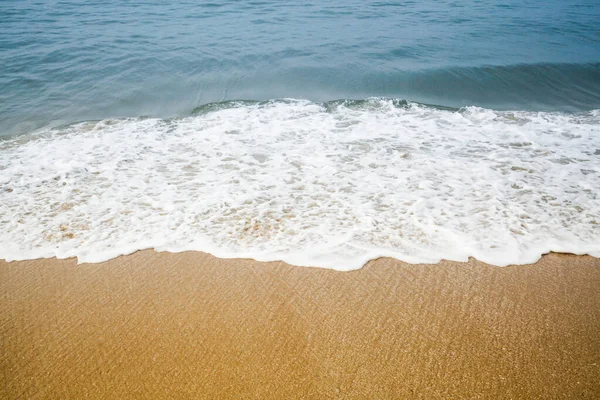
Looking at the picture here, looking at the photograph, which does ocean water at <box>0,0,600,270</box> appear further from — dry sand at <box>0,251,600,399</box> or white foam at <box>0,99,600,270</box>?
dry sand at <box>0,251,600,399</box>

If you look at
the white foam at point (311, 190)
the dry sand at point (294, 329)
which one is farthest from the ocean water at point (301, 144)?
the dry sand at point (294, 329)

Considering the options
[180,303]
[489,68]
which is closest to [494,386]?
[180,303]

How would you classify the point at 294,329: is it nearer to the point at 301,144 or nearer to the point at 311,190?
the point at 311,190

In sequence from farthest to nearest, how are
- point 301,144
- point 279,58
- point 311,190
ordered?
point 279,58 → point 301,144 → point 311,190

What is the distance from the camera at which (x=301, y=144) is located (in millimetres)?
5531

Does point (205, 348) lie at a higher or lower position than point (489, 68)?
lower

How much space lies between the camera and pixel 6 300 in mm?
2910

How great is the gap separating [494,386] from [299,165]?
3.38 m

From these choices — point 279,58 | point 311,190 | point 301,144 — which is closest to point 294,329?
point 311,190

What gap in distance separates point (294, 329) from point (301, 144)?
3502mm

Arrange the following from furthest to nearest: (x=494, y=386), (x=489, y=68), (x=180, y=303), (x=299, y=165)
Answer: (x=489, y=68) < (x=299, y=165) < (x=180, y=303) < (x=494, y=386)

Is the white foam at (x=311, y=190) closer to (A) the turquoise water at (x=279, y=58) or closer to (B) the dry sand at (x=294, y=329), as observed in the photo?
(B) the dry sand at (x=294, y=329)

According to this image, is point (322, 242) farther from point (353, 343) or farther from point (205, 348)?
point (205, 348)

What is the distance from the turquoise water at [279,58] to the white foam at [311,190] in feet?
6.84
